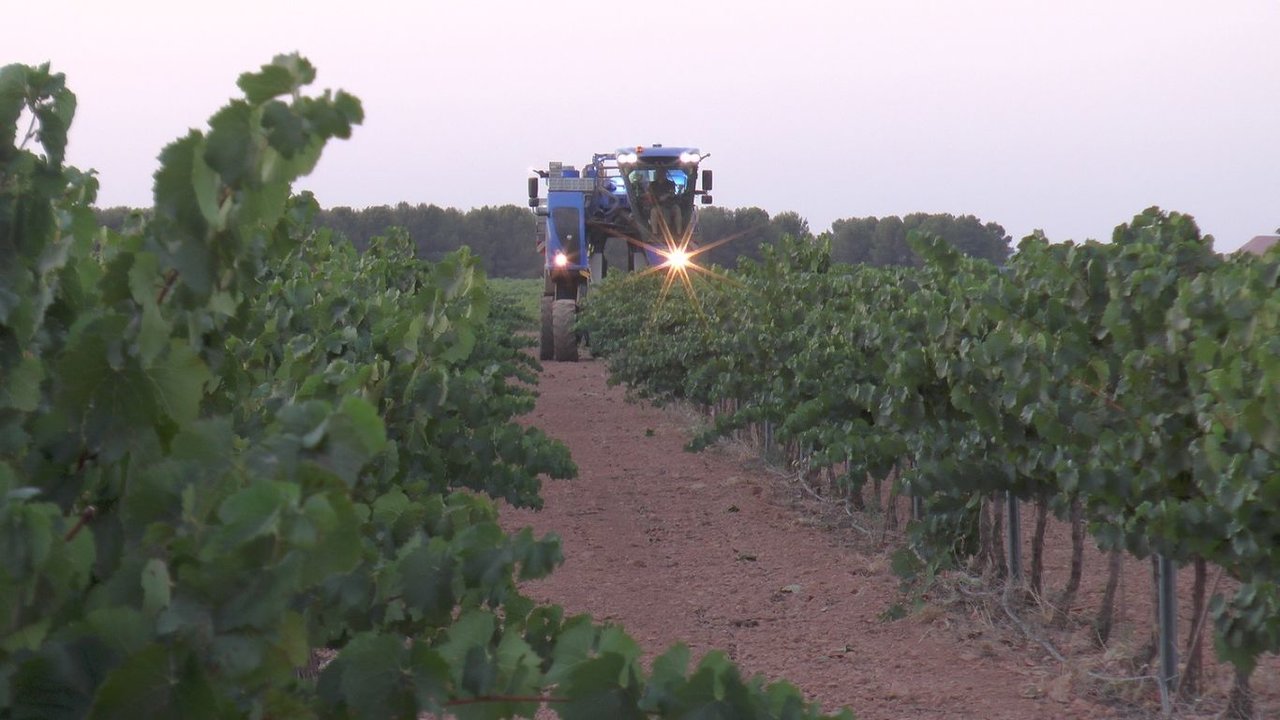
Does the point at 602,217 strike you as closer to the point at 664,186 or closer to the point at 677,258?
the point at 664,186

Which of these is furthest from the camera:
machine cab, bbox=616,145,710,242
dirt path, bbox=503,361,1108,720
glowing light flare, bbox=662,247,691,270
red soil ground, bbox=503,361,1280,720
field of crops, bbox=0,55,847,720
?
machine cab, bbox=616,145,710,242

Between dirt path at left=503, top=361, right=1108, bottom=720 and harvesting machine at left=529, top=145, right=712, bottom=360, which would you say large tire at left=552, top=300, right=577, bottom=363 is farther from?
dirt path at left=503, top=361, right=1108, bottom=720

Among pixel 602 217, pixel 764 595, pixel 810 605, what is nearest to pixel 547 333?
pixel 602 217

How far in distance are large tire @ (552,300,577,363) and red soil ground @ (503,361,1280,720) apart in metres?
10.3

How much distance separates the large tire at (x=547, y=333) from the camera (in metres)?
22.9

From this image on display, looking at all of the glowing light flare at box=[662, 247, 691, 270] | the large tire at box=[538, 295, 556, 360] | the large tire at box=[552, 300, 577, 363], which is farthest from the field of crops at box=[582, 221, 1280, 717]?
the large tire at box=[538, 295, 556, 360]

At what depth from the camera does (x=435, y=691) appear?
1.25 meters

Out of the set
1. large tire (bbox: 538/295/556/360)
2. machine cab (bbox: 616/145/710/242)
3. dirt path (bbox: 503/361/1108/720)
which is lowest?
dirt path (bbox: 503/361/1108/720)

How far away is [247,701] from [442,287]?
2.04m

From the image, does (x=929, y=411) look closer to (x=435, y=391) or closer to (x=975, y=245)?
(x=435, y=391)

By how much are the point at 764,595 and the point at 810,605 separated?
34 cm

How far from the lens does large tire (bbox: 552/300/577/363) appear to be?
22125 mm

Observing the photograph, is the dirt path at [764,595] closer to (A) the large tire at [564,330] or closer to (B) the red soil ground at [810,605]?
(B) the red soil ground at [810,605]

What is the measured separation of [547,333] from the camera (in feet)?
75.3
